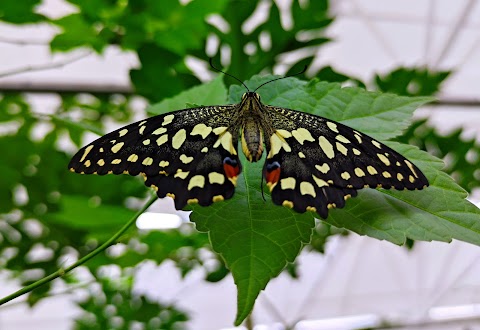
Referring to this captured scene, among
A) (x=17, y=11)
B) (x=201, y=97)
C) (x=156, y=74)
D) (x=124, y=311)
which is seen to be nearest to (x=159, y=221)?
(x=124, y=311)

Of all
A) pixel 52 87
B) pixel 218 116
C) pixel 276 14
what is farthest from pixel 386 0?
pixel 218 116

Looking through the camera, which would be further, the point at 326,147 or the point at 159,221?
the point at 159,221

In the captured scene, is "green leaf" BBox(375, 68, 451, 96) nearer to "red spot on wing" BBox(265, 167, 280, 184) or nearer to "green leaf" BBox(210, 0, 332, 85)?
"green leaf" BBox(210, 0, 332, 85)

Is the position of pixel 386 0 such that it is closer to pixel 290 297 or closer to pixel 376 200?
pixel 290 297

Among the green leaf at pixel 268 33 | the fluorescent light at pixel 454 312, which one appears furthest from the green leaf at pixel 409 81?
the fluorescent light at pixel 454 312

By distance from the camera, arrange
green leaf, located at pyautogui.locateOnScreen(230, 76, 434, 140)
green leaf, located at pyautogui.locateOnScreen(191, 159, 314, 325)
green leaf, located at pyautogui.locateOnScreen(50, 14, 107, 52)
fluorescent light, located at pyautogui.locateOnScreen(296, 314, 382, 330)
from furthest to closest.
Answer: fluorescent light, located at pyautogui.locateOnScreen(296, 314, 382, 330), green leaf, located at pyautogui.locateOnScreen(50, 14, 107, 52), green leaf, located at pyautogui.locateOnScreen(230, 76, 434, 140), green leaf, located at pyautogui.locateOnScreen(191, 159, 314, 325)

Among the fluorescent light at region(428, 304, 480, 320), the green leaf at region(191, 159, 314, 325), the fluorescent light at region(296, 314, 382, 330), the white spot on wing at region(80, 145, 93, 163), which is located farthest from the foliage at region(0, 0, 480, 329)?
the fluorescent light at region(428, 304, 480, 320)

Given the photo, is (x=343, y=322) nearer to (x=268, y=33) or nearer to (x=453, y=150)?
(x=453, y=150)
